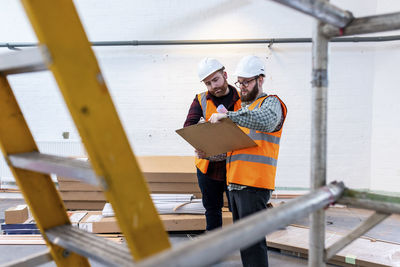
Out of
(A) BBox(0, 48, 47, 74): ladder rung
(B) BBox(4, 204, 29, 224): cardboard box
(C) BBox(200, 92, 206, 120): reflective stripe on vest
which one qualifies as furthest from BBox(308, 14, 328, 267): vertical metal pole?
(B) BBox(4, 204, 29, 224): cardboard box

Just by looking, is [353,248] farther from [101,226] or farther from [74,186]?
[74,186]

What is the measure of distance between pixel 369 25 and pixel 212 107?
73.5 inches

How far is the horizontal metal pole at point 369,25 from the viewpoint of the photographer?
1.11m

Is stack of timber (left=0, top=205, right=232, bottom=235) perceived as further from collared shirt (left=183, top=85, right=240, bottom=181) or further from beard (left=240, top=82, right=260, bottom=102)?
beard (left=240, top=82, right=260, bottom=102)

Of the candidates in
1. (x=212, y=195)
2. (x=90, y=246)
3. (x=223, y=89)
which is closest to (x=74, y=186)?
(x=212, y=195)

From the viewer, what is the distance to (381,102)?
16.2ft

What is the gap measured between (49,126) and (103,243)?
4.85 m

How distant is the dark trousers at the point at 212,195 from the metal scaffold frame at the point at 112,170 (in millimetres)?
1824

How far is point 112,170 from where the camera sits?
771mm

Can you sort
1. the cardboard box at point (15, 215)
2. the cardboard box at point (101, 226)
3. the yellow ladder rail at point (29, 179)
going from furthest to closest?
the cardboard box at point (15, 215), the cardboard box at point (101, 226), the yellow ladder rail at point (29, 179)

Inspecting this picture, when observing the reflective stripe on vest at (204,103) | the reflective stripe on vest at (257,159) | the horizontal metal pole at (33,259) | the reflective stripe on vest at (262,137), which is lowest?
the reflective stripe on vest at (257,159)

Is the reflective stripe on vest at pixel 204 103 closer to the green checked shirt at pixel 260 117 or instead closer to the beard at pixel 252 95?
the beard at pixel 252 95

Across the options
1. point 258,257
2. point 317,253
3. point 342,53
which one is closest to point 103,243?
point 317,253

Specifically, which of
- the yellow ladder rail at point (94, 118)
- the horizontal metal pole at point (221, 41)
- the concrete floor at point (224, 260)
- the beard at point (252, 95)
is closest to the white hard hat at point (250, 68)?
the beard at point (252, 95)
